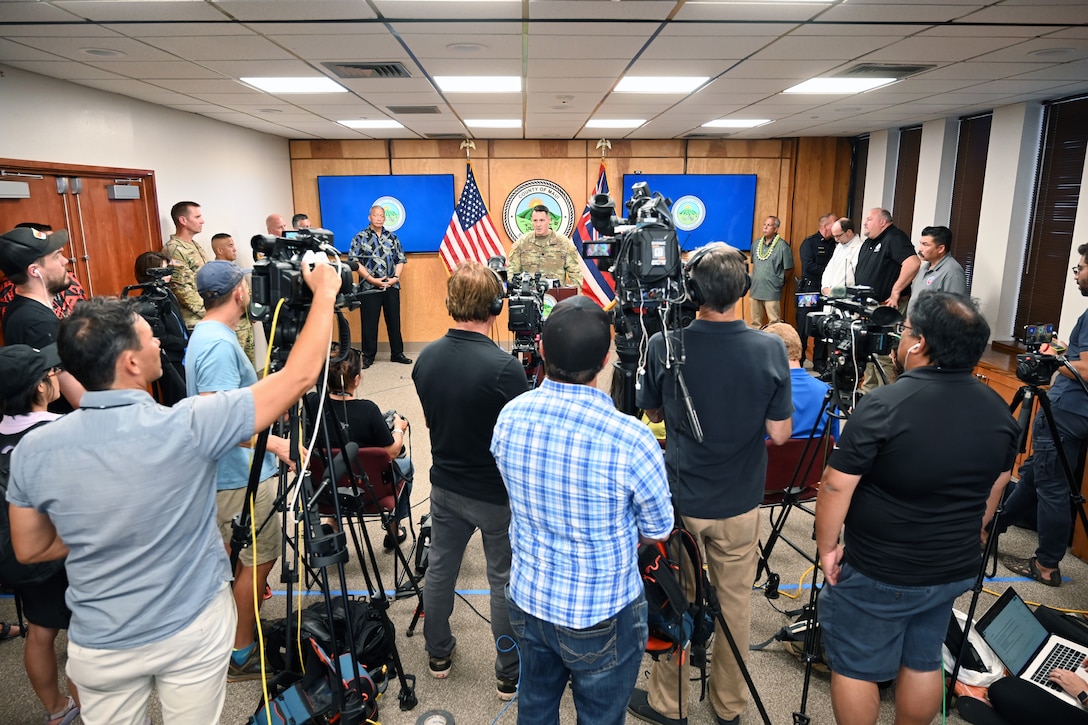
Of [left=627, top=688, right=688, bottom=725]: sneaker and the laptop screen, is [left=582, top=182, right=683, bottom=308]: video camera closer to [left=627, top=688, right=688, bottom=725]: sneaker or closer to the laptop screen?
[left=627, top=688, right=688, bottom=725]: sneaker

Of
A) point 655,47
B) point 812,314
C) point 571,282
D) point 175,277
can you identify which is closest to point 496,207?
point 571,282

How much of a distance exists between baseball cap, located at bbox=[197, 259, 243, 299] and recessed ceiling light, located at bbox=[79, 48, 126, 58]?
7.98 feet

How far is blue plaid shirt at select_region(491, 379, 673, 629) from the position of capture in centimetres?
140

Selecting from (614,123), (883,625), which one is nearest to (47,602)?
(883,625)

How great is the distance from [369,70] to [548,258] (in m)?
2.88

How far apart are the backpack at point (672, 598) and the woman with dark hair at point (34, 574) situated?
1894mm

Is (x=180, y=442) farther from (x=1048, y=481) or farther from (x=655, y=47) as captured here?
(x=1048, y=481)

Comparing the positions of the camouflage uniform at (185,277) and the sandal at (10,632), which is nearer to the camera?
the sandal at (10,632)

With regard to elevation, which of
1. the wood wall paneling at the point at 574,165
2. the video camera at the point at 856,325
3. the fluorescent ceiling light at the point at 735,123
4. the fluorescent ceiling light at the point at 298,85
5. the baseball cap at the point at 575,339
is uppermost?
the fluorescent ceiling light at the point at 735,123

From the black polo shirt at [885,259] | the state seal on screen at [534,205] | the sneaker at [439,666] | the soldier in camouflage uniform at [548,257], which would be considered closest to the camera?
the sneaker at [439,666]

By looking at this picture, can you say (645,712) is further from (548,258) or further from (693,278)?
(548,258)

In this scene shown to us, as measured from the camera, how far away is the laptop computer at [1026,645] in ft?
7.57

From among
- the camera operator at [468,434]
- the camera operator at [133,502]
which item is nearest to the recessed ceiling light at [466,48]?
the camera operator at [468,434]

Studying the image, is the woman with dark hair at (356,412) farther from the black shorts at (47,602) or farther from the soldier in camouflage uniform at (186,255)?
the soldier in camouflage uniform at (186,255)
